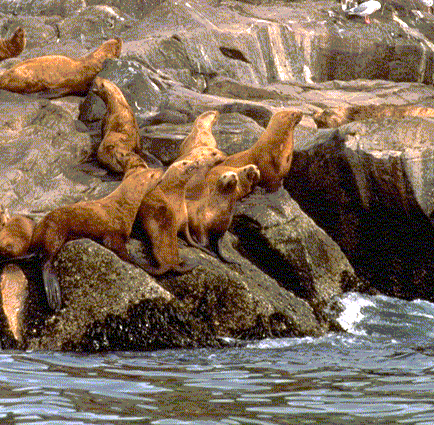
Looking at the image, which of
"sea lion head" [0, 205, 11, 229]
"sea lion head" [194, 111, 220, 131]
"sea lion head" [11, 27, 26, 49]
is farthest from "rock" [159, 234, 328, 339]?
"sea lion head" [11, 27, 26, 49]

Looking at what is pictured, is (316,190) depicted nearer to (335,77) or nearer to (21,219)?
(21,219)

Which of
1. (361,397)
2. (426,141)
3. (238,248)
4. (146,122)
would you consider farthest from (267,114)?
(361,397)

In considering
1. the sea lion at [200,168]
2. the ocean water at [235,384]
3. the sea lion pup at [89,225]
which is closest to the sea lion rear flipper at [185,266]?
the sea lion pup at [89,225]

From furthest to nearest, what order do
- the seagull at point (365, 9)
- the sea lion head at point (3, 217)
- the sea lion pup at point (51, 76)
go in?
1. the seagull at point (365, 9)
2. the sea lion pup at point (51, 76)
3. the sea lion head at point (3, 217)

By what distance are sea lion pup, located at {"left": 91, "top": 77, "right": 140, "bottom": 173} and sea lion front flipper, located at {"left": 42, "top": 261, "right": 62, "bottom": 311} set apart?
290cm

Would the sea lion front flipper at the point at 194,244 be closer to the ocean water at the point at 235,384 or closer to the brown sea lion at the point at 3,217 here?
the ocean water at the point at 235,384

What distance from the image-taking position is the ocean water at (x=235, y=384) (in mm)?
4887

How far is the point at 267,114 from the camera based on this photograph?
1172cm

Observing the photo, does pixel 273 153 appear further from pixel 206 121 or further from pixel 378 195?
pixel 378 195

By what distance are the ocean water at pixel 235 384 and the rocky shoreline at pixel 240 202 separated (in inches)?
13.6

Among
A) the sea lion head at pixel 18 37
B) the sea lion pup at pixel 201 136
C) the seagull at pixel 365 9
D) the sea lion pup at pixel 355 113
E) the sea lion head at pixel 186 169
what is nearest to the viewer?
the sea lion head at pixel 186 169

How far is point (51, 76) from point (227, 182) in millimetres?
3990

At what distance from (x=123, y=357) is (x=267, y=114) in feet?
18.7

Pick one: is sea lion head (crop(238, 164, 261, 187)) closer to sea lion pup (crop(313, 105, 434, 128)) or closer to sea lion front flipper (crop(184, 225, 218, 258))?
sea lion front flipper (crop(184, 225, 218, 258))
